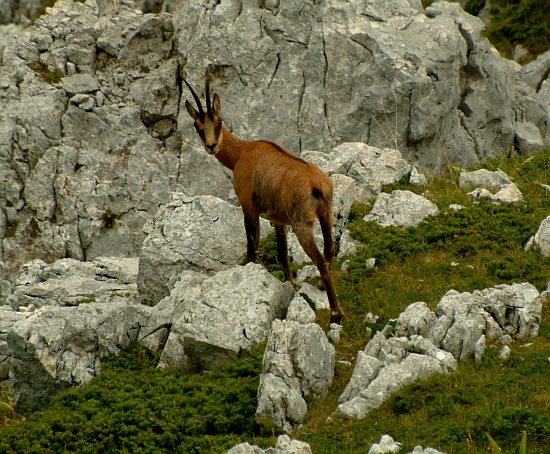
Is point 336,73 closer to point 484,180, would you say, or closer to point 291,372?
point 484,180

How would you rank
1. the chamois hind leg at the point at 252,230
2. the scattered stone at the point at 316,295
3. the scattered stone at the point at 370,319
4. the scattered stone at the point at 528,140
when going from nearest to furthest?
the scattered stone at the point at 370,319 → the scattered stone at the point at 316,295 → the chamois hind leg at the point at 252,230 → the scattered stone at the point at 528,140

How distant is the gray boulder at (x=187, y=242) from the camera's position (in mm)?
13680

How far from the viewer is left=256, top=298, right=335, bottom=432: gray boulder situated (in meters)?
→ 9.82

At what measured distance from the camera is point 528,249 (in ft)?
44.8

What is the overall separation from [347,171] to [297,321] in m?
6.27

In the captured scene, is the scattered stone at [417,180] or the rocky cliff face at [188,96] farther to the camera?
the rocky cliff face at [188,96]

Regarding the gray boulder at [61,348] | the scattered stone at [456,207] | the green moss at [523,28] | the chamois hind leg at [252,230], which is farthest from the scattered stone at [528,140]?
the gray boulder at [61,348]

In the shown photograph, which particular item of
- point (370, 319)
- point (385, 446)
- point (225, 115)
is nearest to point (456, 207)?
point (370, 319)

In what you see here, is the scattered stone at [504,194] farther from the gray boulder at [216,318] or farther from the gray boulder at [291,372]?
the gray boulder at [291,372]

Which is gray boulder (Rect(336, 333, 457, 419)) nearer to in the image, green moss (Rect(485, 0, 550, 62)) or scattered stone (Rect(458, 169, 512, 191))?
scattered stone (Rect(458, 169, 512, 191))

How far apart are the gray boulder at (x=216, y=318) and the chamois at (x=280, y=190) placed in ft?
2.64

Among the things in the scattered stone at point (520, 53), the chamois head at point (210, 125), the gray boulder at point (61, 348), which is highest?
the chamois head at point (210, 125)

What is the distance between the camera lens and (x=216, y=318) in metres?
11.4

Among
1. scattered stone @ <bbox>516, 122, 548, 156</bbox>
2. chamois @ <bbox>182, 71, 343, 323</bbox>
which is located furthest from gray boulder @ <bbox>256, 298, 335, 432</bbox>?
scattered stone @ <bbox>516, 122, 548, 156</bbox>
